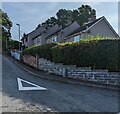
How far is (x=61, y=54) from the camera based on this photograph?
18.2m

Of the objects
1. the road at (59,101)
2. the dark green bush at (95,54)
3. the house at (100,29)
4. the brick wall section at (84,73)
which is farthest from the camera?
the house at (100,29)

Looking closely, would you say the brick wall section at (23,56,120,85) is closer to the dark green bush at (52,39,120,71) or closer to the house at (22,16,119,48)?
the dark green bush at (52,39,120,71)

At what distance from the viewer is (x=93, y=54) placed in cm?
1493

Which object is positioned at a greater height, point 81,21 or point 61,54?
point 81,21

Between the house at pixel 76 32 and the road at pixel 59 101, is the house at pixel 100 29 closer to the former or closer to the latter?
the house at pixel 76 32

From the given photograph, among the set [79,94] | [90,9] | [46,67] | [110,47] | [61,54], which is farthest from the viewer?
[90,9]

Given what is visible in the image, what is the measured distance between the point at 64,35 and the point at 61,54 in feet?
93.7

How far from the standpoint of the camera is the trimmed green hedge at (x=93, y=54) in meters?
14.1

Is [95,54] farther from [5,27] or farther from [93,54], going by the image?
[5,27]

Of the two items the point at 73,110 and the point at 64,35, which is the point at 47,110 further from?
the point at 64,35

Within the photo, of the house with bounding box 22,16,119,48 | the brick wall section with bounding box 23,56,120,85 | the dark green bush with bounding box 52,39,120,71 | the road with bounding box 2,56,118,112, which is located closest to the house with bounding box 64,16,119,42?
the house with bounding box 22,16,119,48

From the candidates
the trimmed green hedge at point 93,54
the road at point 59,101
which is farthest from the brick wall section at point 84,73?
the road at point 59,101

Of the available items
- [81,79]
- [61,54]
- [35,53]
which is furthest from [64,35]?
[81,79]

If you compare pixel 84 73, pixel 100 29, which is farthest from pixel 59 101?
pixel 100 29
